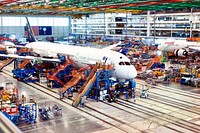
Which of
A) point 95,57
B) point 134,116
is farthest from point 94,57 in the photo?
point 134,116

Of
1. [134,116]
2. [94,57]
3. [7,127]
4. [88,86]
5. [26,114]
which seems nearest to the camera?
[7,127]

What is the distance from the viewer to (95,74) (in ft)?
80.8

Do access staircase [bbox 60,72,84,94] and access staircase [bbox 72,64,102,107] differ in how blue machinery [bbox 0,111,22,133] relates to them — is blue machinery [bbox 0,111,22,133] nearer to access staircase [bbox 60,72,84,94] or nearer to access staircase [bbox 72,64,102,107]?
access staircase [bbox 72,64,102,107]

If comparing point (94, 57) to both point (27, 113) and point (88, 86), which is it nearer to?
point (88, 86)

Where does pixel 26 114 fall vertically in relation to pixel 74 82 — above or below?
below

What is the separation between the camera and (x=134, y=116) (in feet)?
64.8

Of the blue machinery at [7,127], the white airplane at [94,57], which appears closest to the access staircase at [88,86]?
the white airplane at [94,57]

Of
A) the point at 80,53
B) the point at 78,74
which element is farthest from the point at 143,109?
the point at 80,53

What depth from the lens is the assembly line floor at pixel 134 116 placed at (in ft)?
56.0

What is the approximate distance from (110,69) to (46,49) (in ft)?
47.6

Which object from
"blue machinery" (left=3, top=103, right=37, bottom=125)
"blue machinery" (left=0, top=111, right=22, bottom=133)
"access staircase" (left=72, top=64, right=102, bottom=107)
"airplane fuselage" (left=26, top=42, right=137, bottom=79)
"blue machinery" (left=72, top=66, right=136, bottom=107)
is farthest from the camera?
"airplane fuselage" (left=26, top=42, right=137, bottom=79)

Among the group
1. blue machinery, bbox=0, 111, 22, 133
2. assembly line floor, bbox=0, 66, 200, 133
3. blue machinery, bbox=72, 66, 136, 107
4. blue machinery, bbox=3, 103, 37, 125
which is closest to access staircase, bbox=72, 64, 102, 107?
blue machinery, bbox=72, 66, 136, 107

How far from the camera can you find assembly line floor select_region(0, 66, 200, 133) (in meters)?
17.1

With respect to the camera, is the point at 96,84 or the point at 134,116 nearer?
the point at 134,116
